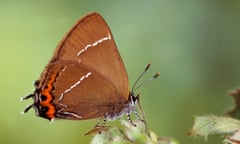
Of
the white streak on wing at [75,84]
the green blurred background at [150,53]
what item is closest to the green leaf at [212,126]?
the white streak on wing at [75,84]

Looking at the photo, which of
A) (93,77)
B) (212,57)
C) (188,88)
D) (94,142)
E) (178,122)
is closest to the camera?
(94,142)

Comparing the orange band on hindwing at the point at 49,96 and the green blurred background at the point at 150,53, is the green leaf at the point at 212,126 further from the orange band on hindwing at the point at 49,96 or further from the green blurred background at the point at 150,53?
the green blurred background at the point at 150,53

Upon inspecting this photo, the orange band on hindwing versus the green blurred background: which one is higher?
the green blurred background

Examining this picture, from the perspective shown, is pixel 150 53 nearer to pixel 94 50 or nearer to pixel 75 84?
pixel 75 84

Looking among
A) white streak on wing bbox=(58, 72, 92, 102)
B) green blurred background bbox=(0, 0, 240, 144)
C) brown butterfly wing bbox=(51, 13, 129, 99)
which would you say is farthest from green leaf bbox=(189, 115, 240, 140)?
green blurred background bbox=(0, 0, 240, 144)

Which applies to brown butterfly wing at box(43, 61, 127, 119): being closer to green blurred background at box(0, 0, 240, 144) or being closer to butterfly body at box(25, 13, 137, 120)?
butterfly body at box(25, 13, 137, 120)

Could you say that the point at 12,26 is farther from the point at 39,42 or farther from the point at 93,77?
the point at 93,77

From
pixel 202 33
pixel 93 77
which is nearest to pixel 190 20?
pixel 202 33
